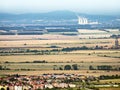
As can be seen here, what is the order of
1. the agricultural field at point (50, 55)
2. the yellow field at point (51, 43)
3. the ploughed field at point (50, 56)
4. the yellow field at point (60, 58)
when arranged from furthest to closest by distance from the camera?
1. the yellow field at point (51, 43)
2. the yellow field at point (60, 58)
3. the agricultural field at point (50, 55)
4. the ploughed field at point (50, 56)

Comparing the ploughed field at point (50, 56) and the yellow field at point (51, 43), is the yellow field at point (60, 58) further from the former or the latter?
the yellow field at point (51, 43)

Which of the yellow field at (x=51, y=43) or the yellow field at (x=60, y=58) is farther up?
the yellow field at (x=51, y=43)

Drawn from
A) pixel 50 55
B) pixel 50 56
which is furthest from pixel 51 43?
pixel 50 56

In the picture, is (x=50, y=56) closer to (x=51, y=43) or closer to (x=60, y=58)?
(x=60, y=58)

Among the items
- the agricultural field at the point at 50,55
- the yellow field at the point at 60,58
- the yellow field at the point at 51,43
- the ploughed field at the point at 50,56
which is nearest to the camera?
the ploughed field at the point at 50,56

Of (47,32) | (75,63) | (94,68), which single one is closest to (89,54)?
(75,63)

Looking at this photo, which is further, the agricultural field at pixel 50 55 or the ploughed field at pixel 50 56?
the agricultural field at pixel 50 55

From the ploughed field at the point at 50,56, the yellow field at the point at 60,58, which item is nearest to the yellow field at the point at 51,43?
the ploughed field at the point at 50,56

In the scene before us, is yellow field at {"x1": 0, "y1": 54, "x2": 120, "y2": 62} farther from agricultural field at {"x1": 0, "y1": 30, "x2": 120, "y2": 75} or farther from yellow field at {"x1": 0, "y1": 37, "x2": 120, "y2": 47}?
yellow field at {"x1": 0, "y1": 37, "x2": 120, "y2": 47}

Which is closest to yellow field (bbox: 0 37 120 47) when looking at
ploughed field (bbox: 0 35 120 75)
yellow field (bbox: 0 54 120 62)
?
ploughed field (bbox: 0 35 120 75)

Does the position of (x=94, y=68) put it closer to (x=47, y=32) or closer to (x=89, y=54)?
(x=89, y=54)

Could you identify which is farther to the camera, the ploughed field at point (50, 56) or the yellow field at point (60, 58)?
the yellow field at point (60, 58)
